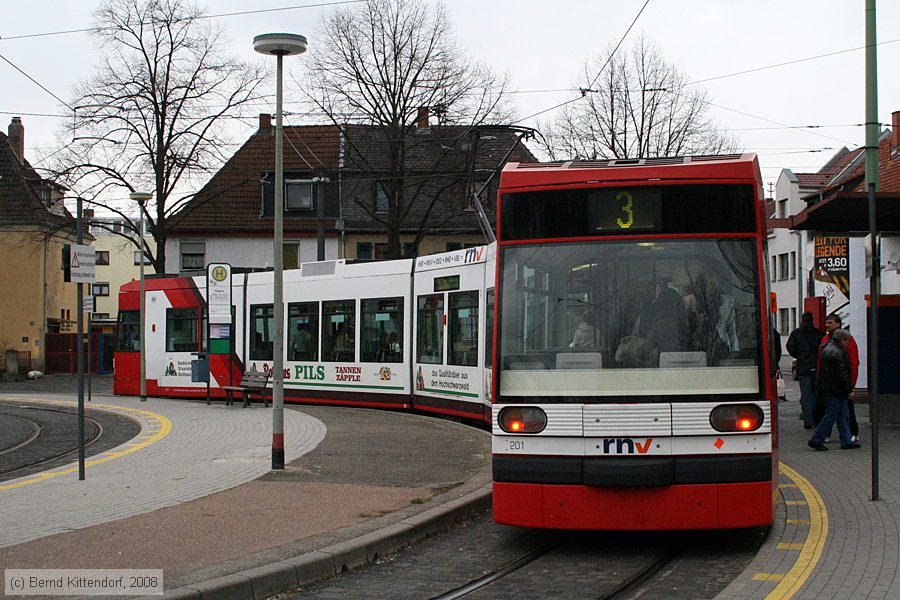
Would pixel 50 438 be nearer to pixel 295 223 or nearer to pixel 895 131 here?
pixel 895 131

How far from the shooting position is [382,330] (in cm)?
2228

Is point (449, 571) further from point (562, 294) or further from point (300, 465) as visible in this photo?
point (300, 465)

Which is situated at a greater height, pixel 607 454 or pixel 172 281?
pixel 172 281

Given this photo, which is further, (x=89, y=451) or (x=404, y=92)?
(x=404, y=92)

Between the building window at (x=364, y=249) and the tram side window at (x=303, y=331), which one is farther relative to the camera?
the building window at (x=364, y=249)

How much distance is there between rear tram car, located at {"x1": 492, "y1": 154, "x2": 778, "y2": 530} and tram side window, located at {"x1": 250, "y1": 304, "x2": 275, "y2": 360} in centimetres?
1731

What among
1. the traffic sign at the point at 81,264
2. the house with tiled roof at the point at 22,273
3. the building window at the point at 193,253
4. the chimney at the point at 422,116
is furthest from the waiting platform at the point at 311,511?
the house with tiled roof at the point at 22,273

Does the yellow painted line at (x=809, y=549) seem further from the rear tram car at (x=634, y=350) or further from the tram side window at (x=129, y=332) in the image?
the tram side window at (x=129, y=332)

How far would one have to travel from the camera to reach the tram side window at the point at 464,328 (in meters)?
18.7

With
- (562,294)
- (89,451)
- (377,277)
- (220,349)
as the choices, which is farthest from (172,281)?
(562,294)

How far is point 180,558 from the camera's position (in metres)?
7.43

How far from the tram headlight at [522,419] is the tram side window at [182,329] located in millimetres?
20330

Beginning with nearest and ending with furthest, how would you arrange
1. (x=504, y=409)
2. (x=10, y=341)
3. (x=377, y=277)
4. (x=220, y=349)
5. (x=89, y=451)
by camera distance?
(x=504, y=409) < (x=89, y=451) < (x=377, y=277) < (x=220, y=349) < (x=10, y=341)

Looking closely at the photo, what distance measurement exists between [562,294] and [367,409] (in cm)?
1463
